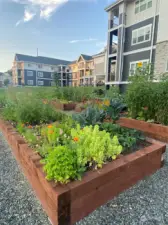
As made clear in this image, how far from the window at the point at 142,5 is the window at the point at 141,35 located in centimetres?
141

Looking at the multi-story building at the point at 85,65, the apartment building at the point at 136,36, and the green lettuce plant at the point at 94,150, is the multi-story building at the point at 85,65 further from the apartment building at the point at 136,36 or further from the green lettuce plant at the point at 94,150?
the green lettuce plant at the point at 94,150

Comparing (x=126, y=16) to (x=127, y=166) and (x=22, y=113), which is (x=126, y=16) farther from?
(x=127, y=166)

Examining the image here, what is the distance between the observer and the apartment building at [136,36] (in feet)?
29.5

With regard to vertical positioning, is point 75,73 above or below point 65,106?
above

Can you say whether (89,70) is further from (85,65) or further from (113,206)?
(113,206)

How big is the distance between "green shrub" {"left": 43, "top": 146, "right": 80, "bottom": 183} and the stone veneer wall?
30.9 feet

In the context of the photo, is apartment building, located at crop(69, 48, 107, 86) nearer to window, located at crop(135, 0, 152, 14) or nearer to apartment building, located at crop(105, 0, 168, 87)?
apartment building, located at crop(105, 0, 168, 87)

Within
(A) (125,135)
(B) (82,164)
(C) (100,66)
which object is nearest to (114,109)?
(A) (125,135)

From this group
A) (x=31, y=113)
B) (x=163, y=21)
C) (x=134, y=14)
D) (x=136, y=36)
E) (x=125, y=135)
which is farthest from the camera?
(x=136, y=36)

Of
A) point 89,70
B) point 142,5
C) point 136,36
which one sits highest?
point 142,5

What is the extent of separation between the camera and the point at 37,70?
1425 inches

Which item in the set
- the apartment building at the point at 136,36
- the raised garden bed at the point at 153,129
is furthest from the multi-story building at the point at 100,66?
the raised garden bed at the point at 153,129

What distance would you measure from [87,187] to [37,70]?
39.1 metres

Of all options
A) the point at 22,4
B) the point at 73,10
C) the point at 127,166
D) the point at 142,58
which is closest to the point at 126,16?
the point at 142,58
